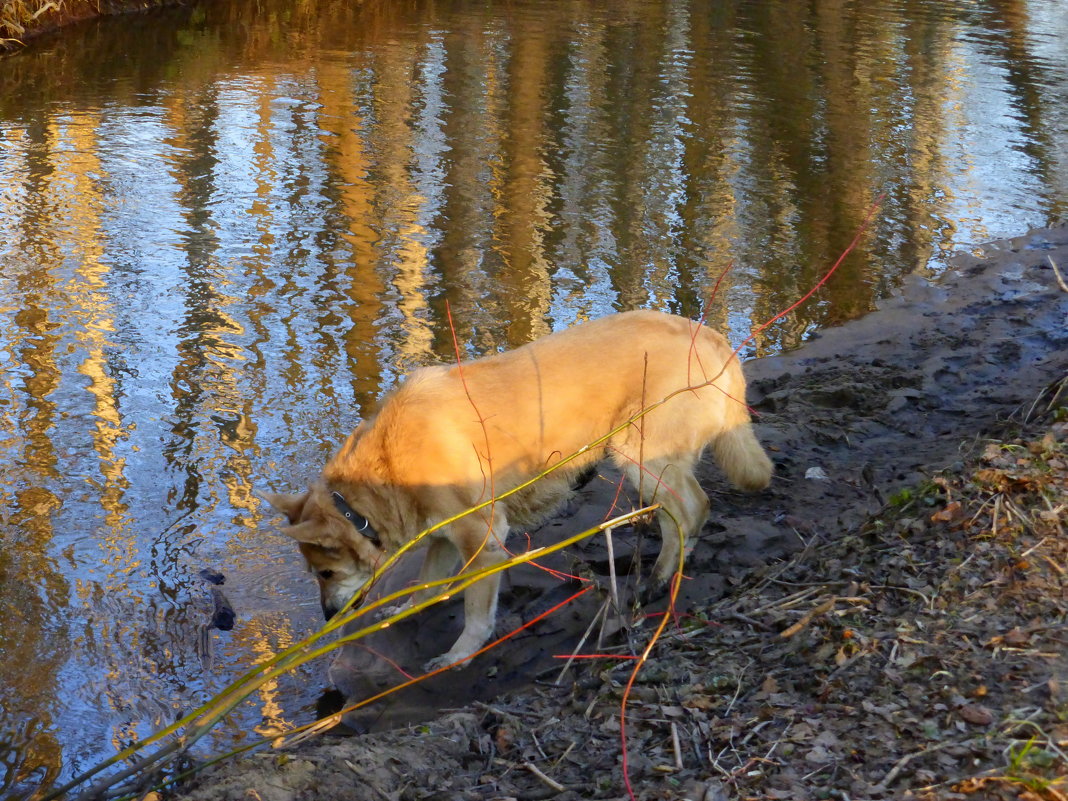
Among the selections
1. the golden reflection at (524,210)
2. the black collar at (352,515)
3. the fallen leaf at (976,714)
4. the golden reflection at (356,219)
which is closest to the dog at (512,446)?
the black collar at (352,515)

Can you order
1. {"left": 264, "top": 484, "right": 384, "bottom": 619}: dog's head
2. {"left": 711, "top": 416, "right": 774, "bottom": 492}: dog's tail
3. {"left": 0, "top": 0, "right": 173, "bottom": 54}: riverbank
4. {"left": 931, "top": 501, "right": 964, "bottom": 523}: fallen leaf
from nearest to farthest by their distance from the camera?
{"left": 931, "top": 501, "right": 964, "bottom": 523}: fallen leaf, {"left": 264, "top": 484, "right": 384, "bottom": 619}: dog's head, {"left": 711, "top": 416, "right": 774, "bottom": 492}: dog's tail, {"left": 0, "top": 0, "right": 173, "bottom": 54}: riverbank

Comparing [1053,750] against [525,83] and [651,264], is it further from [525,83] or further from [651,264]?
[525,83]

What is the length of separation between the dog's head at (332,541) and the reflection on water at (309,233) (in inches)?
16.0

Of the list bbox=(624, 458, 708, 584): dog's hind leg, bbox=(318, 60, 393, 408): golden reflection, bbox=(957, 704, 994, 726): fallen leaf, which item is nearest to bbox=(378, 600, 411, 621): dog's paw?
bbox=(624, 458, 708, 584): dog's hind leg

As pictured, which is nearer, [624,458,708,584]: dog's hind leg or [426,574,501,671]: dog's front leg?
[426,574,501,671]: dog's front leg

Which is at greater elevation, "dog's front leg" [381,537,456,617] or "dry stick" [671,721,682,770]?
"dry stick" [671,721,682,770]

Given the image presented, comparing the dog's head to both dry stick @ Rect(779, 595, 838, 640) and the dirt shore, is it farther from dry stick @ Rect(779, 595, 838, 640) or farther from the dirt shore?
dry stick @ Rect(779, 595, 838, 640)

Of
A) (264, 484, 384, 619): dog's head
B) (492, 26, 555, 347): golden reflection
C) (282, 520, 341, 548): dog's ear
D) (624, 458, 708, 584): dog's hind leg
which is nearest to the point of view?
(282, 520, 341, 548): dog's ear

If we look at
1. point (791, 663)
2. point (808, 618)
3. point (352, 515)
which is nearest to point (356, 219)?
point (352, 515)

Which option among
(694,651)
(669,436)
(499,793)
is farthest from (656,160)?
(499,793)

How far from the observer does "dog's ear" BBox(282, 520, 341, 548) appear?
5.46 metres

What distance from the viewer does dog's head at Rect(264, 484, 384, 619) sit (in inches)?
219

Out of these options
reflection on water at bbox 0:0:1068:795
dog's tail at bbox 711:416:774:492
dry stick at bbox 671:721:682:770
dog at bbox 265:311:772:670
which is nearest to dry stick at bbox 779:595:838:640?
dry stick at bbox 671:721:682:770

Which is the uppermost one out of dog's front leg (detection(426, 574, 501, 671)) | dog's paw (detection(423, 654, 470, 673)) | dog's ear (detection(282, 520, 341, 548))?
dog's ear (detection(282, 520, 341, 548))
